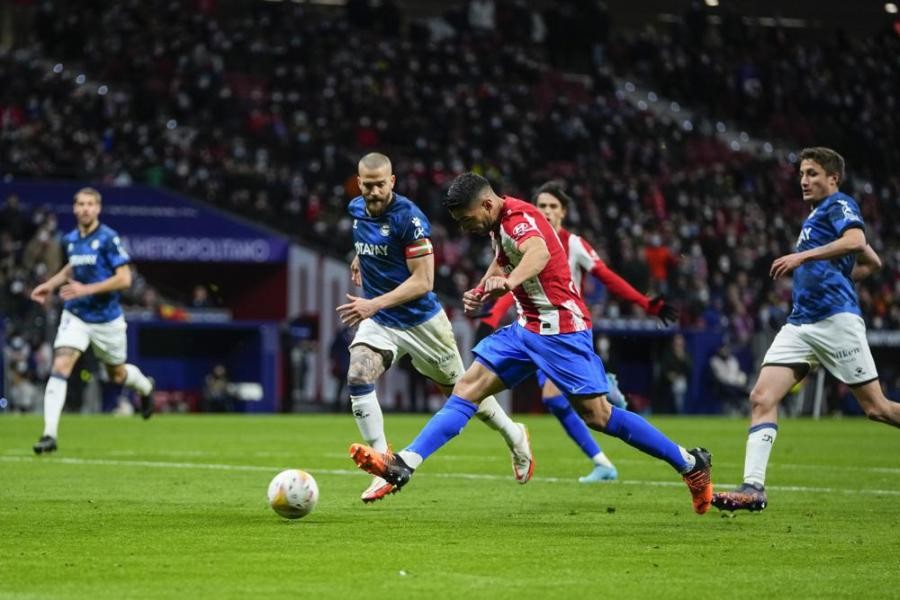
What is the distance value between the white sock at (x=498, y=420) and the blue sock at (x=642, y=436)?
1.72m

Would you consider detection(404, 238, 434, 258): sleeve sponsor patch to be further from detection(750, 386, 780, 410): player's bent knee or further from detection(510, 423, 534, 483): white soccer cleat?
detection(750, 386, 780, 410): player's bent knee

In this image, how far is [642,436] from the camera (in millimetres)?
9922

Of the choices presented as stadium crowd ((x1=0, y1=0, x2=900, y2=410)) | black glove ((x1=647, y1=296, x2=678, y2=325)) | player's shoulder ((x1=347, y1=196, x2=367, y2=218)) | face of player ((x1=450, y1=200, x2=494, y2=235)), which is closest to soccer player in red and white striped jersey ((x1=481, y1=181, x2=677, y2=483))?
black glove ((x1=647, y1=296, x2=678, y2=325))

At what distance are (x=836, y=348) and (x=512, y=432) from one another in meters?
2.45

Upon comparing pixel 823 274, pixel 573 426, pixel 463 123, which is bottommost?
pixel 573 426

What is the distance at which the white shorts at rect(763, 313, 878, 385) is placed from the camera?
1065cm

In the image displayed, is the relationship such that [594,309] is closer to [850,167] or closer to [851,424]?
[851,424]

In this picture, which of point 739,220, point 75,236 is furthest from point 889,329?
point 75,236

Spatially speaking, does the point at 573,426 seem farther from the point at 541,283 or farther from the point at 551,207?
the point at 541,283

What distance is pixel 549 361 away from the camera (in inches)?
387

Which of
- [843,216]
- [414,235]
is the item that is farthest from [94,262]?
[843,216]

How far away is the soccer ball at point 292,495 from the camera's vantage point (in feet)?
31.2

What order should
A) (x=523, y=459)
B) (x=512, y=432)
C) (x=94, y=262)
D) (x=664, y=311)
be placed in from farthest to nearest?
1. (x=94, y=262)
2. (x=664, y=311)
3. (x=523, y=459)
4. (x=512, y=432)

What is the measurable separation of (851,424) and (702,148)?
17.4 m
